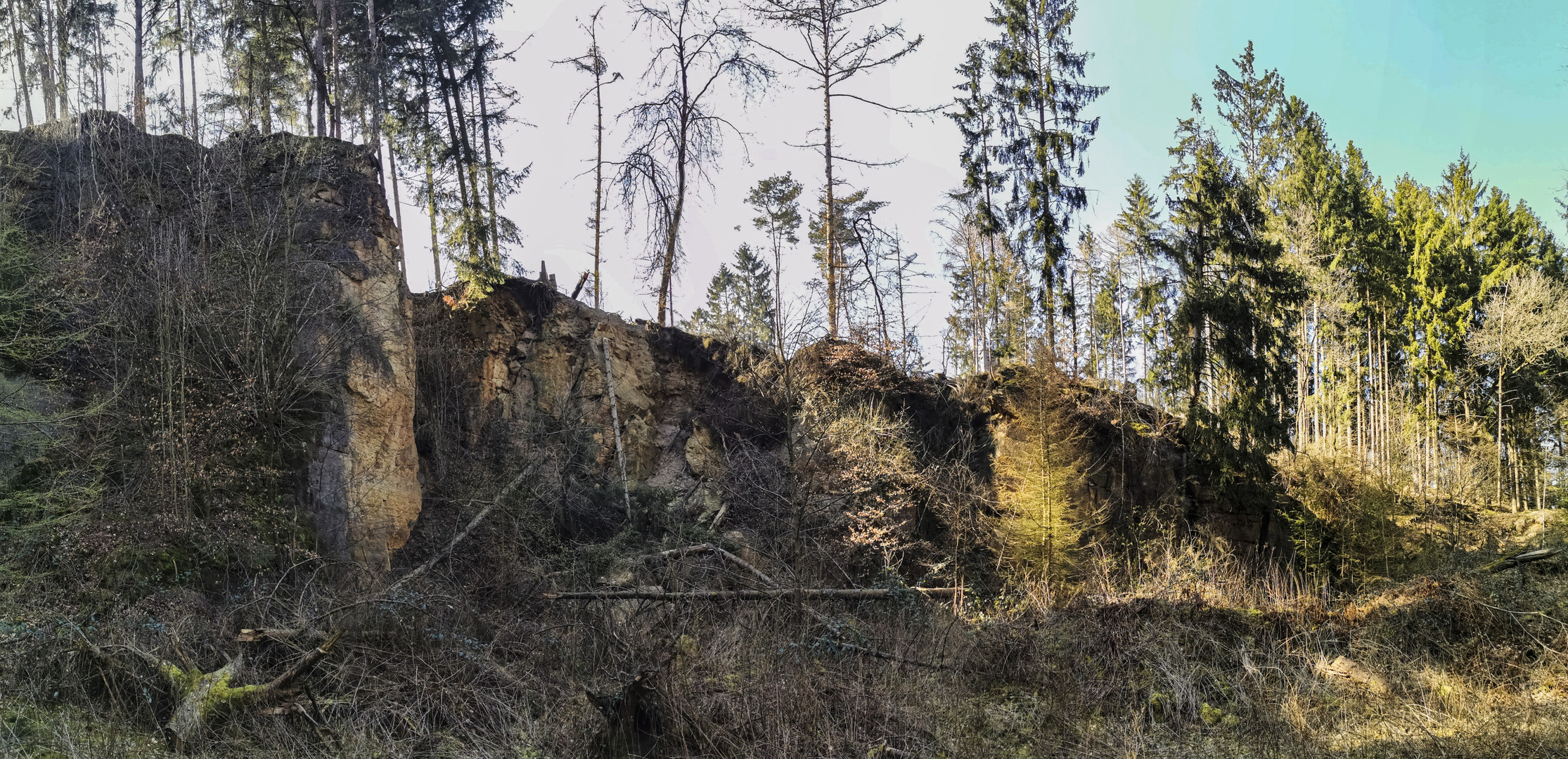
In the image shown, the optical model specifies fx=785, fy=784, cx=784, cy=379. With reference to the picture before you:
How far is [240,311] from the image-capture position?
10500 mm

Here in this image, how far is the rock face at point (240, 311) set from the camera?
9.82 meters

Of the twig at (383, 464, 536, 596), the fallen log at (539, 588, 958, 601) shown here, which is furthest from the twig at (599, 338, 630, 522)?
the fallen log at (539, 588, 958, 601)

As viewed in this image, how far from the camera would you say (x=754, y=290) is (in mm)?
35500

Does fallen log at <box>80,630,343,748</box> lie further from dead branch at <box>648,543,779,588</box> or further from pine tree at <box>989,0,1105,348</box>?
pine tree at <box>989,0,1105,348</box>

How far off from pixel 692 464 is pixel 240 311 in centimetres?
939

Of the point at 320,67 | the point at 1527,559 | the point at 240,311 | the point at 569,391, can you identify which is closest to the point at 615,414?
the point at 569,391

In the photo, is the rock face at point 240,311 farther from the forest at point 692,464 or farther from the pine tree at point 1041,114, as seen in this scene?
the pine tree at point 1041,114

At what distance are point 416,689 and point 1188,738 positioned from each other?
666 cm

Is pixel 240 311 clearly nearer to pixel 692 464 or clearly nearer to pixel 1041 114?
pixel 692 464

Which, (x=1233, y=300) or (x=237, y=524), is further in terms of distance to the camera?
(x=1233, y=300)

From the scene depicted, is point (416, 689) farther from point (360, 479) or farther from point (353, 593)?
point (360, 479)

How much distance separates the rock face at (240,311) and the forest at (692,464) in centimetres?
7

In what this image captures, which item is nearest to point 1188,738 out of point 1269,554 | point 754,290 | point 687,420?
point 687,420

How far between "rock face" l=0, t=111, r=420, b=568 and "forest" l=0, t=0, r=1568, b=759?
0.24 ft
